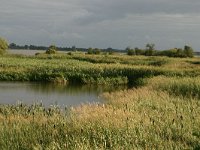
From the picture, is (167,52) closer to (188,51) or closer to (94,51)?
(188,51)

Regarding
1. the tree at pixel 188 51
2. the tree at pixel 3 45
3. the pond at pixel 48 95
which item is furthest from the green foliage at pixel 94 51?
the pond at pixel 48 95

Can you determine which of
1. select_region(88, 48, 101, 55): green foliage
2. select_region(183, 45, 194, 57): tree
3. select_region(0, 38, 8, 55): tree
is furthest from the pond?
select_region(88, 48, 101, 55): green foliage

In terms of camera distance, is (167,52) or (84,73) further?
(167,52)

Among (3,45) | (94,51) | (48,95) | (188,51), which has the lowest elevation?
(48,95)

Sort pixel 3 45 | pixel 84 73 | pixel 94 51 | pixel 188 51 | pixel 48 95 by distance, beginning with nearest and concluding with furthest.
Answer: pixel 48 95, pixel 84 73, pixel 188 51, pixel 3 45, pixel 94 51

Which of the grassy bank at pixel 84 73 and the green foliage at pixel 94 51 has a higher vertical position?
the green foliage at pixel 94 51

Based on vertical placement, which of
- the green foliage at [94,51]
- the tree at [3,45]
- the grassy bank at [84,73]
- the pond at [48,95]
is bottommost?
the pond at [48,95]

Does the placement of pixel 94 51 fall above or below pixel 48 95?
above

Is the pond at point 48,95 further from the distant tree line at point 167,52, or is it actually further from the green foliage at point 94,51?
the green foliage at point 94,51

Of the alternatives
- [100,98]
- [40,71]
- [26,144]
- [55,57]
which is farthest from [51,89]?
[55,57]

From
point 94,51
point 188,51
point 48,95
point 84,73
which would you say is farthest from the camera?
point 94,51

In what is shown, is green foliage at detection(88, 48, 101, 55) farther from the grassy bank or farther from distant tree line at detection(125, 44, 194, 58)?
the grassy bank

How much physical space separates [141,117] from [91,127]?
2.15 metres

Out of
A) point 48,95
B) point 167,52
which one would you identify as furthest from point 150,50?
point 48,95
